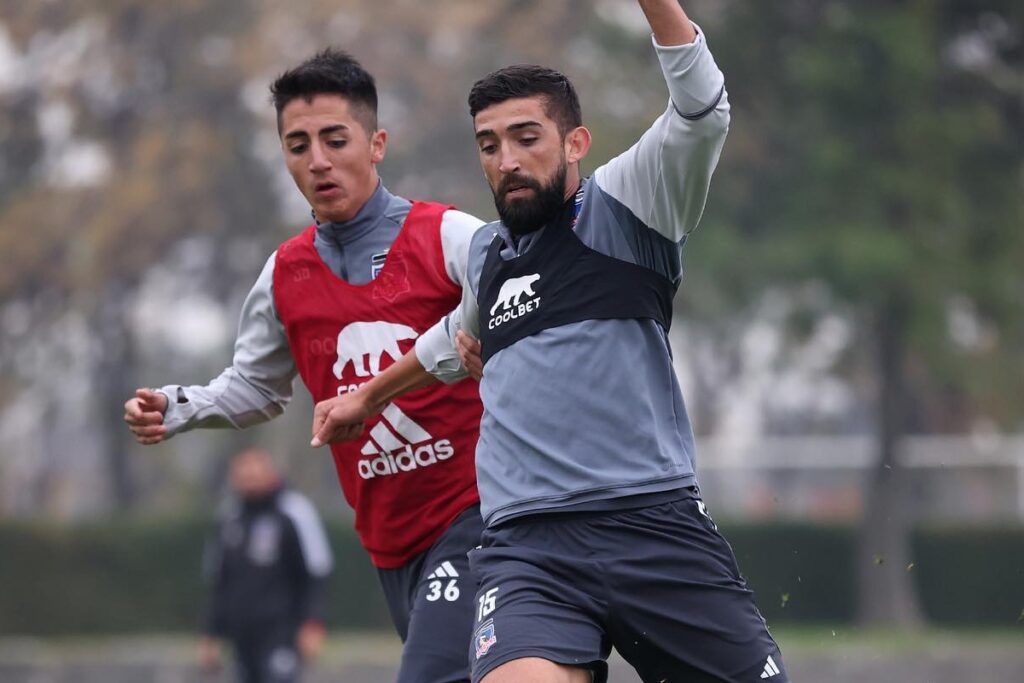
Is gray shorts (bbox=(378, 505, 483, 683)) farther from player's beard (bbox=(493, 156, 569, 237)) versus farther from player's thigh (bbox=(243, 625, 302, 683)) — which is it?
player's thigh (bbox=(243, 625, 302, 683))

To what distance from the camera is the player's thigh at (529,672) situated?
14.5 ft

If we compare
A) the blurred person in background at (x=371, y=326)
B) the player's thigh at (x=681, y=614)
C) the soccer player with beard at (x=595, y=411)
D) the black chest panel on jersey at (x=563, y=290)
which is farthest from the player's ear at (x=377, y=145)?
the player's thigh at (x=681, y=614)

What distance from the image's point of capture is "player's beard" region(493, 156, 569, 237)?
4.79m

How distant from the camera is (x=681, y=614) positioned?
15.0ft

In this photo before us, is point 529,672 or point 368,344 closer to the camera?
point 529,672

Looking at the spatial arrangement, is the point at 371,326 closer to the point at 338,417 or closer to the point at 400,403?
the point at 400,403

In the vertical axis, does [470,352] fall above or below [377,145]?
below

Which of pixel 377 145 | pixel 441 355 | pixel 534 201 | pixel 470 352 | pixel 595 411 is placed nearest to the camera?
pixel 595 411

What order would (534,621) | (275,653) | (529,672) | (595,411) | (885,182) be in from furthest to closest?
(885,182), (275,653), (595,411), (534,621), (529,672)

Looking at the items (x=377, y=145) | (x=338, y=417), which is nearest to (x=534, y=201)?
(x=338, y=417)

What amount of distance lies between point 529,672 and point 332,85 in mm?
2384

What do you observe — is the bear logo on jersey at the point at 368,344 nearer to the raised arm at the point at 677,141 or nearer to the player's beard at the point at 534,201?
the player's beard at the point at 534,201

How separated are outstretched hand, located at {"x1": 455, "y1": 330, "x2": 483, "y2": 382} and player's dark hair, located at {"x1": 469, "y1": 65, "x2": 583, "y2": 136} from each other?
0.70 meters

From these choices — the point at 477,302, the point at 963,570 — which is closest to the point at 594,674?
the point at 477,302
